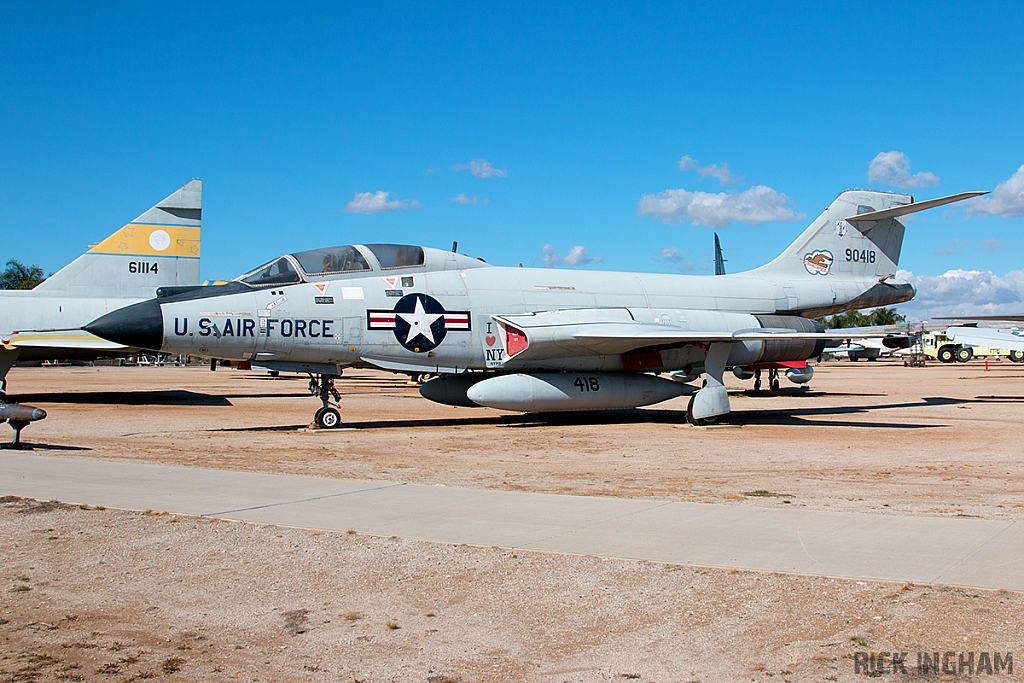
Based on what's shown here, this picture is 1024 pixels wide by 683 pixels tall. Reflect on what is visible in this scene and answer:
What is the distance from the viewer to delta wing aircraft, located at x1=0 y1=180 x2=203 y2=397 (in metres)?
23.0

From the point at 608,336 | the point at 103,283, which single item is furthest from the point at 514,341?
the point at 103,283

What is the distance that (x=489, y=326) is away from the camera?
661 inches

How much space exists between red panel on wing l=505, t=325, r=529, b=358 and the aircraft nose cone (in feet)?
20.5

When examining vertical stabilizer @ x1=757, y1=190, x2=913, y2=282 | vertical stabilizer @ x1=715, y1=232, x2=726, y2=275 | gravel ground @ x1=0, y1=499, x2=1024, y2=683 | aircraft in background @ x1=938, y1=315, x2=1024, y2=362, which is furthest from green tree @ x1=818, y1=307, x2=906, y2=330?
gravel ground @ x1=0, y1=499, x2=1024, y2=683

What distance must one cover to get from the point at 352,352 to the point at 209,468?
5.50 metres

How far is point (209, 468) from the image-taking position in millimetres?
10414

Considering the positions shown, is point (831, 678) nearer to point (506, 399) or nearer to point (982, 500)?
point (982, 500)

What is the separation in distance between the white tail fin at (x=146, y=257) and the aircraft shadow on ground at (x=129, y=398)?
10.6 feet

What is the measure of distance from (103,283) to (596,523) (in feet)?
70.4

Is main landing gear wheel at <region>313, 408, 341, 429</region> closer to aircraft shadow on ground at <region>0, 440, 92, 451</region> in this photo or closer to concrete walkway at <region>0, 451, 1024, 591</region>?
aircraft shadow on ground at <region>0, 440, 92, 451</region>

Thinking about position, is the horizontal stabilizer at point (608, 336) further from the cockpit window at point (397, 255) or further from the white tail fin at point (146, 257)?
the white tail fin at point (146, 257)

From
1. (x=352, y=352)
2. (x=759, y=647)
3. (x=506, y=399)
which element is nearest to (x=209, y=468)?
(x=352, y=352)

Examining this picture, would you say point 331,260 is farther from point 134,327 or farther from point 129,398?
point 129,398

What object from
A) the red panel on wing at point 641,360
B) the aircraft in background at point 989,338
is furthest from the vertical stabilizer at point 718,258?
the red panel on wing at point 641,360
